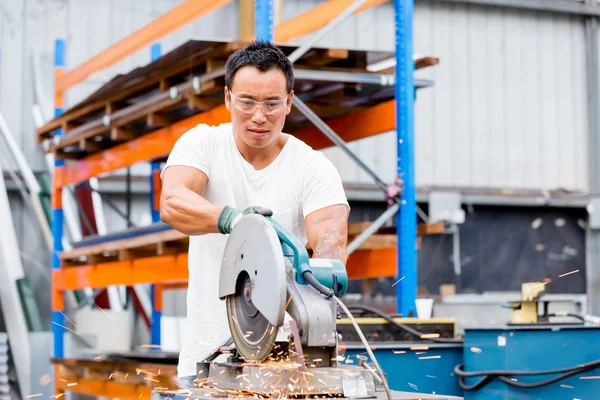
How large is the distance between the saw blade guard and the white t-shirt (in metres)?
0.34

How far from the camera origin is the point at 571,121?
10906mm

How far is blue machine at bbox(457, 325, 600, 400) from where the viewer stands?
3932 mm

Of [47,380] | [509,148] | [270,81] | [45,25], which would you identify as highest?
[45,25]

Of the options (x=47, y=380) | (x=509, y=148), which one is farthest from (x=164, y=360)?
(x=509, y=148)

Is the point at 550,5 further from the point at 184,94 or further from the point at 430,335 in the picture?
Result: the point at 430,335

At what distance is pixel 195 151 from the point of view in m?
2.30

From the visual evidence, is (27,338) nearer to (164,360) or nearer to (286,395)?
(164,360)

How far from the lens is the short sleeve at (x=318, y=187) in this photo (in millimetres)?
2318

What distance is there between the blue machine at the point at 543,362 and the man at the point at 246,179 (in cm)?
197

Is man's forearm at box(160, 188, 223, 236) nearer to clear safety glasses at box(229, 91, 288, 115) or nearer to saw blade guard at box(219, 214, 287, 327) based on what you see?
saw blade guard at box(219, 214, 287, 327)

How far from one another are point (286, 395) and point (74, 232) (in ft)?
23.2

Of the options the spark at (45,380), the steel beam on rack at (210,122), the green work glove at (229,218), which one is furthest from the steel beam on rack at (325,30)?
the spark at (45,380)

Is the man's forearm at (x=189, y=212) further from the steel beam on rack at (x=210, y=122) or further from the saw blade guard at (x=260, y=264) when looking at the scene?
the steel beam on rack at (x=210, y=122)

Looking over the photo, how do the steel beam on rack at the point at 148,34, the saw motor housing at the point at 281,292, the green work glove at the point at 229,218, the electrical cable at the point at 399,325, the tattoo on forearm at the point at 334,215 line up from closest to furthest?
the saw motor housing at the point at 281,292
the green work glove at the point at 229,218
the tattoo on forearm at the point at 334,215
the electrical cable at the point at 399,325
the steel beam on rack at the point at 148,34
